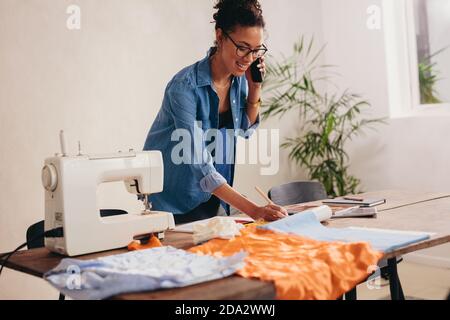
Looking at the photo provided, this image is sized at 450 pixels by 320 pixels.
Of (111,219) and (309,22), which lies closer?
(111,219)

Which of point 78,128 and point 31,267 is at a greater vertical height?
point 78,128

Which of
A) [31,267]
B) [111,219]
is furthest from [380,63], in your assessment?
[31,267]

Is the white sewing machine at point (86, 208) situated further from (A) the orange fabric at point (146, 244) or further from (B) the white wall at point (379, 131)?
(B) the white wall at point (379, 131)

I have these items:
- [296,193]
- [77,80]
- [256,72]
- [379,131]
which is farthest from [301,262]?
[379,131]

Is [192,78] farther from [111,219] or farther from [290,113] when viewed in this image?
[290,113]

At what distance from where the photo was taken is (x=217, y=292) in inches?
50.8

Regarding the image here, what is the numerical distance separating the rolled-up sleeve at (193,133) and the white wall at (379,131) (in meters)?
2.54

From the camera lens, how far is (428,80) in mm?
4602

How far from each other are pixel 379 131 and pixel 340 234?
3030 millimetres

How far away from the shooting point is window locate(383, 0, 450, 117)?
4480mm

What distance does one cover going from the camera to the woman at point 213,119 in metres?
2.27

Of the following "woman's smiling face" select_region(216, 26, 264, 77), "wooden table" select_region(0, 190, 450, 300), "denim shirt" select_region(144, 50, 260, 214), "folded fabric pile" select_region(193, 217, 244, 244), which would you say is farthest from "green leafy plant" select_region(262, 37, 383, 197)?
"folded fabric pile" select_region(193, 217, 244, 244)

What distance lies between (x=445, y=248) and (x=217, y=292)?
3.47 metres
